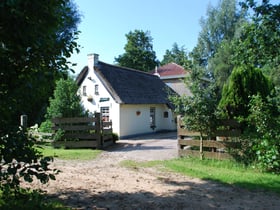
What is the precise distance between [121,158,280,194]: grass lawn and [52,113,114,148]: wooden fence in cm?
408

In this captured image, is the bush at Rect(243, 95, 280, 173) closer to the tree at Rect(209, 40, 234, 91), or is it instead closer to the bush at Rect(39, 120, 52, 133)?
the bush at Rect(39, 120, 52, 133)

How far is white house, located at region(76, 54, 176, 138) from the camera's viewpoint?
1998 centimetres

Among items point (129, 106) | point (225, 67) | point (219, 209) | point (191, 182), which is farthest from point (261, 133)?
point (225, 67)

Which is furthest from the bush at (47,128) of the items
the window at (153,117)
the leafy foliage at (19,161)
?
the leafy foliage at (19,161)

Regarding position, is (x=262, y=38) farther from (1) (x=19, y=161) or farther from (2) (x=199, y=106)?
(1) (x=19, y=161)

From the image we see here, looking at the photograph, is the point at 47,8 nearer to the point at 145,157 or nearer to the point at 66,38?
the point at 66,38

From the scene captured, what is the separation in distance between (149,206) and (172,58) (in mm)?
66054

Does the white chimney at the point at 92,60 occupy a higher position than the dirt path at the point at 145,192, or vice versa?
the white chimney at the point at 92,60

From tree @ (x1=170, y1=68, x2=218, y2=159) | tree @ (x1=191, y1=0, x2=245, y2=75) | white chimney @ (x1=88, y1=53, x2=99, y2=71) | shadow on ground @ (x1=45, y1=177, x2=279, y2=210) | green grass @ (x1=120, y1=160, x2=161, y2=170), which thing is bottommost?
shadow on ground @ (x1=45, y1=177, x2=279, y2=210)

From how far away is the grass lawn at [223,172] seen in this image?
7.06 meters

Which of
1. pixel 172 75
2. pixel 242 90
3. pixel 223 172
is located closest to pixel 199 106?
pixel 242 90

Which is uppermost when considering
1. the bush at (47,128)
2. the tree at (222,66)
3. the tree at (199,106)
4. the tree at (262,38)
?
the tree at (222,66)

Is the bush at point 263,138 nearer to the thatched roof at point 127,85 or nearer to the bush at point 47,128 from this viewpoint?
the thatched roof at point 127,85

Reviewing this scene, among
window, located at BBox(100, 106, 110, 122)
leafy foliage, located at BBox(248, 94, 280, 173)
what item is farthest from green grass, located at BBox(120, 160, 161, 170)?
window, located at BBox(100, 106, 110, 122)
